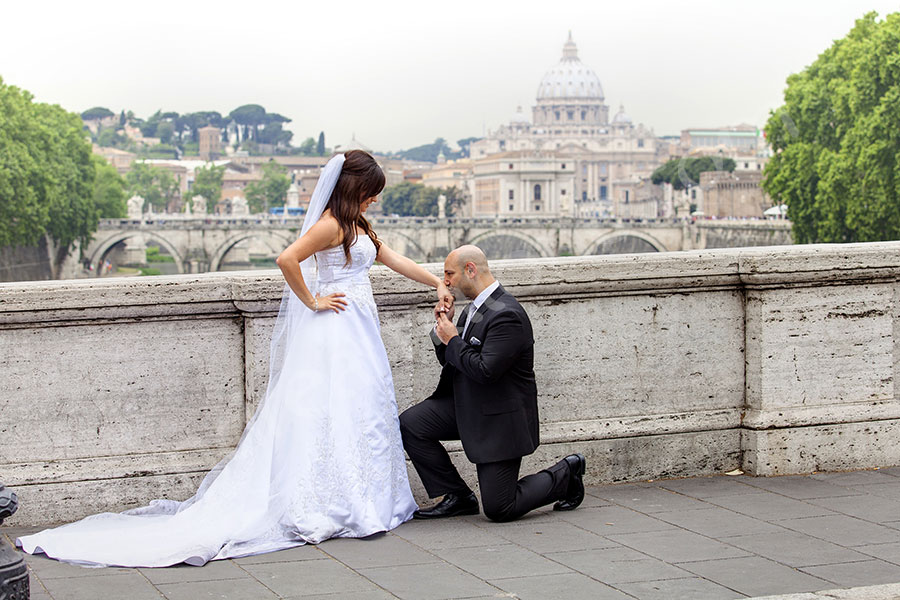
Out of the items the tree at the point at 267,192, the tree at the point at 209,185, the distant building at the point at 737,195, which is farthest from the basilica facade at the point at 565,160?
the distant building at the point at 737,195

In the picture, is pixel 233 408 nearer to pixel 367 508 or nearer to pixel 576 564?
pixel 367 508

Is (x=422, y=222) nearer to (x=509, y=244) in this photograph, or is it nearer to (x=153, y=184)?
(x=509, y=244)

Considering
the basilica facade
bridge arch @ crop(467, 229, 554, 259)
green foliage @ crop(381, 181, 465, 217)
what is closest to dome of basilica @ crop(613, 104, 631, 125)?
the basilica facade

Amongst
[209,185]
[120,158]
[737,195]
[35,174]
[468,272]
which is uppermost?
[120,158]

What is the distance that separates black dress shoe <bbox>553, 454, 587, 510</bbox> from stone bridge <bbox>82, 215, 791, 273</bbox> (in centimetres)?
6400

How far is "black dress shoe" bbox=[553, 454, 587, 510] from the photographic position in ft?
16.0

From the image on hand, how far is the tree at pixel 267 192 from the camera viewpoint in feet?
451

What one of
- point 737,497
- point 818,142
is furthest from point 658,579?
point 818,142

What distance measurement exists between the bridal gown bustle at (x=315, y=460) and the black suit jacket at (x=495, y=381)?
258 millimetres

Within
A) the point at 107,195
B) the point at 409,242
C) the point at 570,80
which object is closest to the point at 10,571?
the point at 409,242

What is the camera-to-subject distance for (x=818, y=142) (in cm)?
3694

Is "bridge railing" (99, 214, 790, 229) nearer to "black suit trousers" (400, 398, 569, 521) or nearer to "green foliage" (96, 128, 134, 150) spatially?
"black suit trousers" (400, 398, 569, 521)

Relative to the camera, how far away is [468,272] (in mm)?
4727

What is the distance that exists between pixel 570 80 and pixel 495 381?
190 meters
